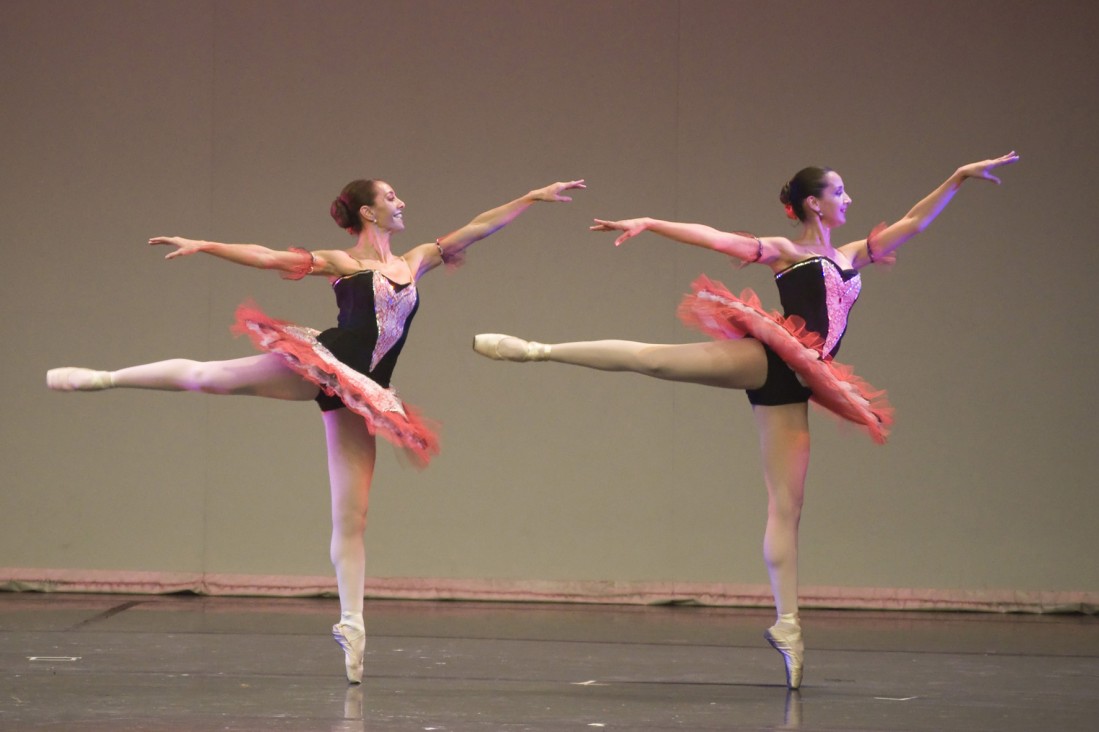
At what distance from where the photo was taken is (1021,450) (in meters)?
5.63

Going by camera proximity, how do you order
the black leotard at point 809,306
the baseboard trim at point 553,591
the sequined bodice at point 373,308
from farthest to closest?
1. the baseboard trim at point 553,591
2. the sequined bodice at point 373,308
3. the black leotard at point 809,306

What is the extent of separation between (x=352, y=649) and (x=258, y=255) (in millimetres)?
1107

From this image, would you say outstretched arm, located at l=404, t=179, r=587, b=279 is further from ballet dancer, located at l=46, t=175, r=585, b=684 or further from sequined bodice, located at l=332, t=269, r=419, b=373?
sequined bodice, located at l=332, t=269, r=419, b=373

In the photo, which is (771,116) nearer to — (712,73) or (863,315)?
(712,73)

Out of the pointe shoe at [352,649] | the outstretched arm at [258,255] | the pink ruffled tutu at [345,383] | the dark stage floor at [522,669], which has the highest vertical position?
the outstretched arm at [258,255]

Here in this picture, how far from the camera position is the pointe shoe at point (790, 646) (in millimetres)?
3605

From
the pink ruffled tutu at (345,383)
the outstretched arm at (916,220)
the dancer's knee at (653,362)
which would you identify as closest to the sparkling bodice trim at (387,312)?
the pink ruffled tutu at (345,383)

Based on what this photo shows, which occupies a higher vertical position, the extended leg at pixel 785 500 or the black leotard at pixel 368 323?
the black leotard at pixel 368 323

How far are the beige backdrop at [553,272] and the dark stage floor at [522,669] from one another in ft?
1.16

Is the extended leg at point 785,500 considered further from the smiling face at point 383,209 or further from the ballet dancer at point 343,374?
the smiling face at point 383,209

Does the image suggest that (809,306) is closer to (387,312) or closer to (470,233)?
(470,233)

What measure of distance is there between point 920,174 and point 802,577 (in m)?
1.80

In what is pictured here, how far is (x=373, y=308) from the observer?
372 cm

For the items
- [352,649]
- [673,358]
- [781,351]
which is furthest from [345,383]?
[781,351]
